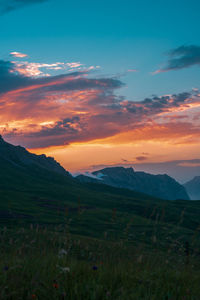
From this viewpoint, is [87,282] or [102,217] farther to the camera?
[102,217]

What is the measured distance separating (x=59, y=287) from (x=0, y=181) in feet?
634

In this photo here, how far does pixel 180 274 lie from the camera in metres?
5.77

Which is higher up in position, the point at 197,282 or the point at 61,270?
the point at 61,270

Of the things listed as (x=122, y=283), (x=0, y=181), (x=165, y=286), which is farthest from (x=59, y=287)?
(x=0, y=181)

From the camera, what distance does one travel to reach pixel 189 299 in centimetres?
465

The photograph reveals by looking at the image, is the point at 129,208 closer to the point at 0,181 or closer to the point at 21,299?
the point at 0,181

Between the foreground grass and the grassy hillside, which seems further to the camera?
the grassy hillside

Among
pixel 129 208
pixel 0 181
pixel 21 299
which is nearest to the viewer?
pixel 21 299

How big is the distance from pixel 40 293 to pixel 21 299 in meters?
0.31

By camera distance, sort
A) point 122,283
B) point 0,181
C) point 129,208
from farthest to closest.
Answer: point 0,181
point 129,208
point 122,283

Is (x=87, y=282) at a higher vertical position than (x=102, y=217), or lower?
higher

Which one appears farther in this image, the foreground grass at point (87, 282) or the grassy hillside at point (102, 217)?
the grassy hillside at point (102, 217)

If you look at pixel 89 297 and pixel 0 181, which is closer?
pixel 89 297

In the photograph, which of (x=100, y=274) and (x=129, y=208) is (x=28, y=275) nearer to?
(x=100, y=274)
